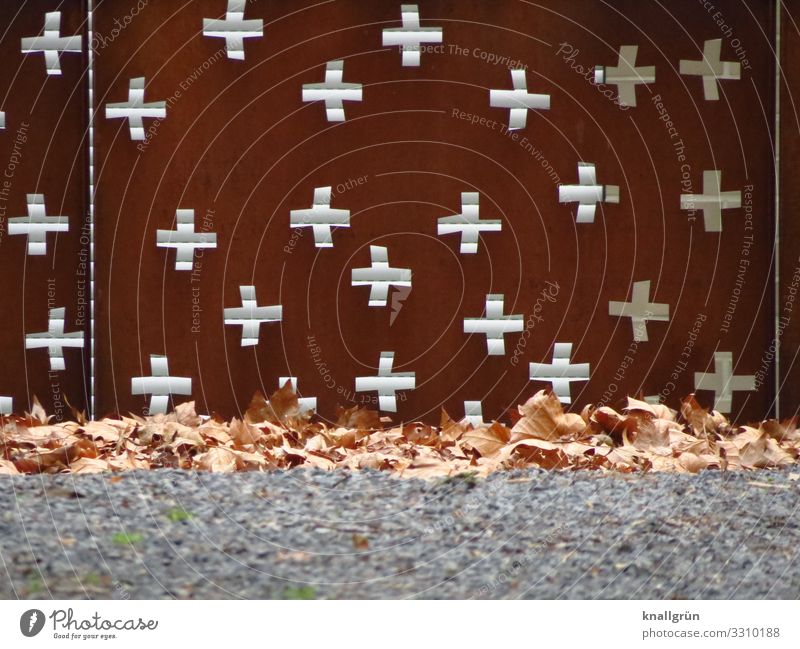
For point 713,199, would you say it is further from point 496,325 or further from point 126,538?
point 126,538

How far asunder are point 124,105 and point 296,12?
40cm

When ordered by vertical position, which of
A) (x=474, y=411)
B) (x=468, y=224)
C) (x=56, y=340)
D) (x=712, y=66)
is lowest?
(x=474, y=411)

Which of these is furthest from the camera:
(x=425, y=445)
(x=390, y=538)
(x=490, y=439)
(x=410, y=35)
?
(x=410, y=35)

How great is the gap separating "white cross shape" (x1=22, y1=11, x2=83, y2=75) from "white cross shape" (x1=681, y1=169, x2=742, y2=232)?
1306 millimetres

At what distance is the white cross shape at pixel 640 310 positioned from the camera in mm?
1887

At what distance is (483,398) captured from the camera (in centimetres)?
190

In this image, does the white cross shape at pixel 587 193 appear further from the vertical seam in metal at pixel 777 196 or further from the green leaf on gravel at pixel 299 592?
the green leaf on gravel at pixel 299 592

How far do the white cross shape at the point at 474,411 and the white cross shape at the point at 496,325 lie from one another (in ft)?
0.37

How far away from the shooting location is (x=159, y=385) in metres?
1.89

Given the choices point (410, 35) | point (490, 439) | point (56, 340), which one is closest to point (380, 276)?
point (410, 35)

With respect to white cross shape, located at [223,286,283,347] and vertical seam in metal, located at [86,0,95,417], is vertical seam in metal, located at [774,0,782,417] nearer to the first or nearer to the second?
white cross shape, located at [223,286,283,347]

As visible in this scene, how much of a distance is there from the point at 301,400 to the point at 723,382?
90 cm

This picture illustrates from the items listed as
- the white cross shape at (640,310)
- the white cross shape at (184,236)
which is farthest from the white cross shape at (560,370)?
the white cross shape at (184,236)

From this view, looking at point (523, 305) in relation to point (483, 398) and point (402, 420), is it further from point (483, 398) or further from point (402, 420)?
point (402, 420)
